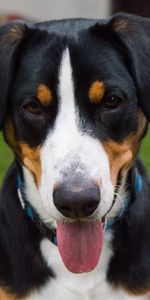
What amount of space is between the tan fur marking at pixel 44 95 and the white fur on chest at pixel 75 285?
0.82 m

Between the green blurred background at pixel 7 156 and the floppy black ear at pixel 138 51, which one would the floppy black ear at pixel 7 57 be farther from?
the green blurred background at pixel 7 156

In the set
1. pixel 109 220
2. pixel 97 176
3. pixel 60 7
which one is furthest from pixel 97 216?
pixel 60 7

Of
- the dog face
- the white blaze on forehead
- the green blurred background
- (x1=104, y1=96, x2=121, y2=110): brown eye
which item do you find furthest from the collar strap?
the green blurred background

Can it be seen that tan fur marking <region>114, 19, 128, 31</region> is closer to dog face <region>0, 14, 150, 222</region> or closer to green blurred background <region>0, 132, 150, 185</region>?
dog face <region>0, 14, 150, 222</region>

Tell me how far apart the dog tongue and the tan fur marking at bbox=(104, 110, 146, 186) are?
0.83 feet

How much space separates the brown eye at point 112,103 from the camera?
443cm

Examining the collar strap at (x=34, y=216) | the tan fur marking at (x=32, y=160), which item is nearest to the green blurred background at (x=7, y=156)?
the collar strap at (x=34, y=216)

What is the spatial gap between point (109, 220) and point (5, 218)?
0.54m

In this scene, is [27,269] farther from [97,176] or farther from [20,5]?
[20,5]

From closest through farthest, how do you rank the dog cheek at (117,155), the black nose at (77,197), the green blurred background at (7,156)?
1. the black nose at (77,197)
2. the dog cheek at (117,155)
3. the green blurred background at (7,156)

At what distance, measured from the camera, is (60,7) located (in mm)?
13422

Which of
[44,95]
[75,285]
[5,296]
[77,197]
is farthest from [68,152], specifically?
[5,296]

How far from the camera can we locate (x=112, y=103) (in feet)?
14.6

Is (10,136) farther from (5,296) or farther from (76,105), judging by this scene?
(5,296)
